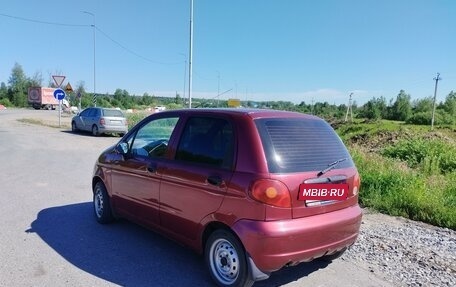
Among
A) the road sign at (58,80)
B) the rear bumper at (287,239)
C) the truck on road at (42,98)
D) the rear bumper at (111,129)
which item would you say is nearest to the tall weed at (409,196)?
the rear bumper at (287,239)

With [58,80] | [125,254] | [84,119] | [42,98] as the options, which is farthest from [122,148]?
[42,98]

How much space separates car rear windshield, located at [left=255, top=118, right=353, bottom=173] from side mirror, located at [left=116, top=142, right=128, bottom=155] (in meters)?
2.17

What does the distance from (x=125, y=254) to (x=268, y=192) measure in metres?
2.12

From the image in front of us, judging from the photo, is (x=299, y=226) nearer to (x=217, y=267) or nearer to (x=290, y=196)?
(x=290, y=196)

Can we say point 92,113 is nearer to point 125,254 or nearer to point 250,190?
point 125,254

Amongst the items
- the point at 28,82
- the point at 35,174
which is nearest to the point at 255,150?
the point at 35,174

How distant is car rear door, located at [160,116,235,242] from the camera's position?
364 cm

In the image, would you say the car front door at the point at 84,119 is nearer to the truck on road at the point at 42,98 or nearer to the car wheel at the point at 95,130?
the car wheel at the point at 95,130

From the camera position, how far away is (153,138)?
4.97 meters

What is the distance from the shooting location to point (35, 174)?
361 inches

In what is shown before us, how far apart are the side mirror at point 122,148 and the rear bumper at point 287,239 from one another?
88.5 inches

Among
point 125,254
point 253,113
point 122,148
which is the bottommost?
point 125,254

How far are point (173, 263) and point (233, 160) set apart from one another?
4.99 feet

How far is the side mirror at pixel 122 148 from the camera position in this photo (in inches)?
199
